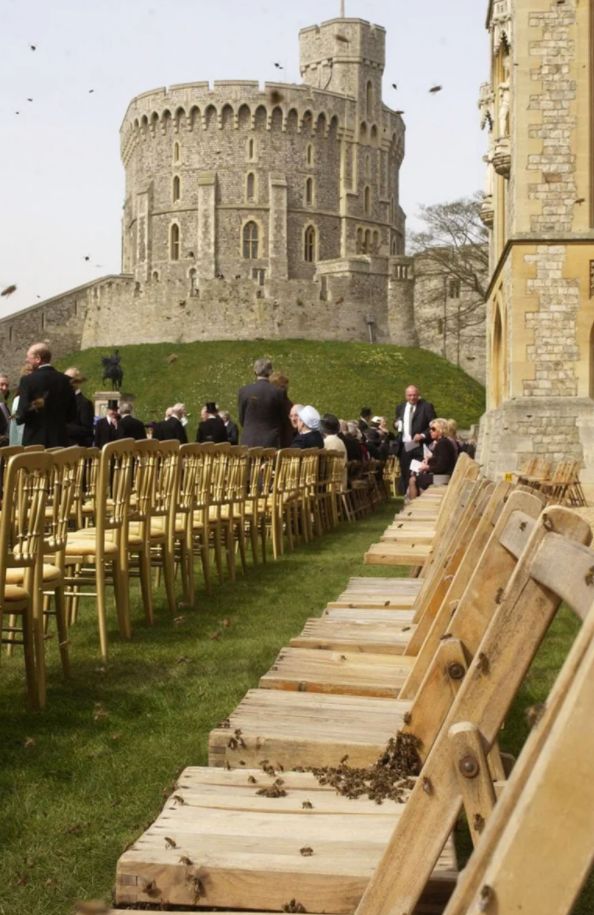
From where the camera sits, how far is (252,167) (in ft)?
221

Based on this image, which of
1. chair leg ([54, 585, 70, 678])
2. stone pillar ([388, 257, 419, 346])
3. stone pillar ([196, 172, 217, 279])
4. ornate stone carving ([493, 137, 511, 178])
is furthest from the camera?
stone pillar ([196, 172, 217, 279])

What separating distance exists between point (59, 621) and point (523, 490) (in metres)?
3.52

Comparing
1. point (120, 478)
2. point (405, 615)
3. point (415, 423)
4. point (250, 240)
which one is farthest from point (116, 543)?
point (250, 240)

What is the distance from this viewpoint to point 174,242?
6894 cm

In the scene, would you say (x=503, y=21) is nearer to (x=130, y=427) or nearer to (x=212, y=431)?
(x=212, y=431)

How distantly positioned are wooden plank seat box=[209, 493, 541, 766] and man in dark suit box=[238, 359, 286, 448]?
910 cm

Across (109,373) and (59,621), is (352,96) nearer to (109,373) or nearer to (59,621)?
(109,373)

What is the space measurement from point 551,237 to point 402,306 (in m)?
44.9

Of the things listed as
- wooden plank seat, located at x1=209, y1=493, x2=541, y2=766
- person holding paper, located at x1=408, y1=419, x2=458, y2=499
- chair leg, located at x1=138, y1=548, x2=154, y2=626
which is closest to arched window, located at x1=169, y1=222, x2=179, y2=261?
person holding paper, located at x1=408, y1=419, x2=458, y2=499

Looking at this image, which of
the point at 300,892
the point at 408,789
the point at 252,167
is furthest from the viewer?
the point at 252,167

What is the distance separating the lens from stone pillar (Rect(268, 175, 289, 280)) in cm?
6656

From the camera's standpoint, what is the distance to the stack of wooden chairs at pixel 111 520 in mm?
4922

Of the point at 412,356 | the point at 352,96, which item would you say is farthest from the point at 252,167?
the point at 412,356

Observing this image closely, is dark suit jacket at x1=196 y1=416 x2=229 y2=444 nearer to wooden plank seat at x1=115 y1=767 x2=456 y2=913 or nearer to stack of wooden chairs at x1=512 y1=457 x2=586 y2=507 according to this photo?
stack of wooden chairs at x1=512 y1=457 x2=586 y2=507
